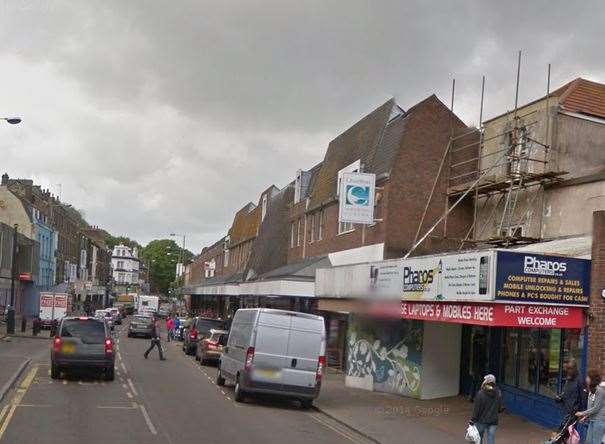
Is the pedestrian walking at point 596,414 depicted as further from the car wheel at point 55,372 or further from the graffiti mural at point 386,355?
the car wheel at point 55,372

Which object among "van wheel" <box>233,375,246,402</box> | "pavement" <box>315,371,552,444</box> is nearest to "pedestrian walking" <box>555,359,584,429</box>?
"pavement" <box>315,371,552,444</box>

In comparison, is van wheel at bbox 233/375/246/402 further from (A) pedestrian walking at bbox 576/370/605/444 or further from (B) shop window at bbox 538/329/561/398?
(A) pedestrian walking at bbox 576/370/605/444

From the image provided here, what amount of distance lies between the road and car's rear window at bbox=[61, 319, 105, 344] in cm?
118

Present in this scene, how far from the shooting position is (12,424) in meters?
13.8

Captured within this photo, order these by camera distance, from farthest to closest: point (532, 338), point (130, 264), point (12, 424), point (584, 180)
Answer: point (130, 264), point (584, 180), point (532, 338), point (12, 424)

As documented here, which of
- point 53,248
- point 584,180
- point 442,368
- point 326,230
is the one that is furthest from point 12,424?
point 53,248

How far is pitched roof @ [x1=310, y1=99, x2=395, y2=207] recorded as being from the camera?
32.6 metres

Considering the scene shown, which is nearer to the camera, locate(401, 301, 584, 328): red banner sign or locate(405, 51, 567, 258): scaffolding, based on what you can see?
locate(401, 301, 584, 328): red banner sign

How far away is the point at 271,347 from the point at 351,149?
18.4m

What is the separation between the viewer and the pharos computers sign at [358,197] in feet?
90.3

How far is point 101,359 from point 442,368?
9.25 metres

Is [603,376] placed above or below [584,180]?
below

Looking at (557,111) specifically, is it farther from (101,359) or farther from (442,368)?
(101,359)

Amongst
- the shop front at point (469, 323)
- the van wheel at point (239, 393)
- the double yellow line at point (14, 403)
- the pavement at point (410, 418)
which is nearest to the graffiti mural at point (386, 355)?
the shop front at point (469, 323)
